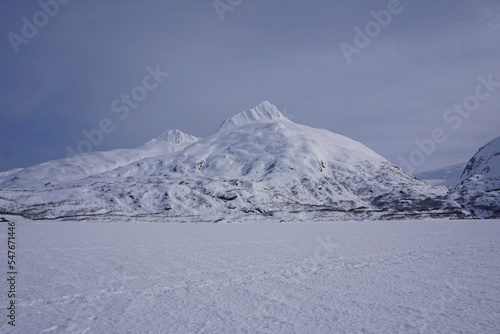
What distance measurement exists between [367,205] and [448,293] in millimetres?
108905

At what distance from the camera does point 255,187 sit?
102688mm

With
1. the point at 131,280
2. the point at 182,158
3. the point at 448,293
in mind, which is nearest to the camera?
the point at 448,293

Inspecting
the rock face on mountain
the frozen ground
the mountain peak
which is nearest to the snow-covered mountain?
the rock face on mountain

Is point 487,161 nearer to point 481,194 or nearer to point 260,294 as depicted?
point 481,194

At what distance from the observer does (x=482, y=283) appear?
9.59 meters

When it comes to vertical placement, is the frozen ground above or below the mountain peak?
below

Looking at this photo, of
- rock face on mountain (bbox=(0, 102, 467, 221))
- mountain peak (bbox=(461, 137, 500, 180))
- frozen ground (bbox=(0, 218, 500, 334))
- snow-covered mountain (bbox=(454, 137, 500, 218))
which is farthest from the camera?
mountain peak (bbox=(461, 137, 500, 180))

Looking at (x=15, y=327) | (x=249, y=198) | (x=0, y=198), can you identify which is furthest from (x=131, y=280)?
(x=0, y=198)

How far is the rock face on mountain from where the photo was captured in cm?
7462

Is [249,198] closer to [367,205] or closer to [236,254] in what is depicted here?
[367,205]

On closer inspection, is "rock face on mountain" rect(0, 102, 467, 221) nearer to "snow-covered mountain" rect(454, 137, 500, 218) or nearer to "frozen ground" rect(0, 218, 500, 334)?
"snow-covered mountain" rect(454, 137, 500, 218)

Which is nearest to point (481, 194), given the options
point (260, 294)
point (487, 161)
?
point (260, 294)

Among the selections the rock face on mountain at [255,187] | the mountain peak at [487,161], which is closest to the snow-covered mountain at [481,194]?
the rock face on mountain at [255,187]

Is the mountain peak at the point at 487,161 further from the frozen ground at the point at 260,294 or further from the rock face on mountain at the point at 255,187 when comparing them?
the frozen ground at the point at 260,294
